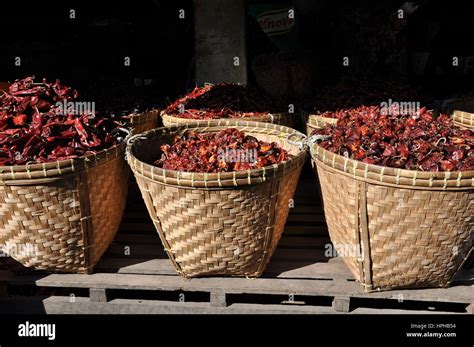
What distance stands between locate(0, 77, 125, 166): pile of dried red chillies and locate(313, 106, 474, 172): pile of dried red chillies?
1592 millimetres

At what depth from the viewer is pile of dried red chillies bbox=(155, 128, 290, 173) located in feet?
10.1

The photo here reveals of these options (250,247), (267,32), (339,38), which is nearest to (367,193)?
(250,247)

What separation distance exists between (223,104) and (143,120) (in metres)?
0.74

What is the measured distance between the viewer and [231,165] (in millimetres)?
3113

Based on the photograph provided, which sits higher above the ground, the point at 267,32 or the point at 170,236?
the point at 267,32

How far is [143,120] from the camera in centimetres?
436

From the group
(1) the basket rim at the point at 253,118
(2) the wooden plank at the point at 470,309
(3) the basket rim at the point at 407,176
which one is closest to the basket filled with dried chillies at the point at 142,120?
(1) the basket rim at the point at 253,118

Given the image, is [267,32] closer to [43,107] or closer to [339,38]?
[339,38]

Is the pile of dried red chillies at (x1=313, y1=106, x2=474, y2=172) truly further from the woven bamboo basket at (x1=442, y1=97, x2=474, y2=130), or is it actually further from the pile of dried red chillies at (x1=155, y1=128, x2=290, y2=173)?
the woven bamboo basket at (x1=442, y1=97, x2=474, y2=130)

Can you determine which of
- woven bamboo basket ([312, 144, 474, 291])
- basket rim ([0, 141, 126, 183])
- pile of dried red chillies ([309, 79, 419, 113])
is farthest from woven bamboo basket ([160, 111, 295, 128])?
basket rim ([0, 141, 126, 183])

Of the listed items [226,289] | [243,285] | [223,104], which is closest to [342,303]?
[243,285]

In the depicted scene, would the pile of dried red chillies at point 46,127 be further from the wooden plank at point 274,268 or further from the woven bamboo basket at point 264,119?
the wooden plank at point 274,268

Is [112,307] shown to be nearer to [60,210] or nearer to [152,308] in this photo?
[152,308]

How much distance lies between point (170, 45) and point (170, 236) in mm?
4186
